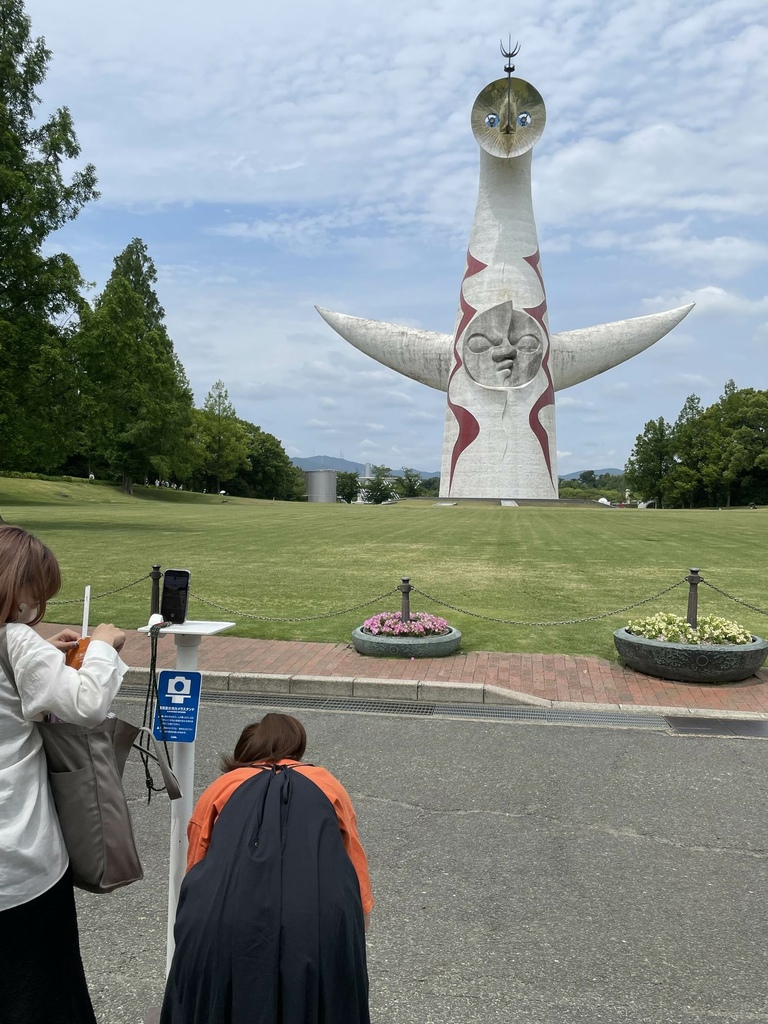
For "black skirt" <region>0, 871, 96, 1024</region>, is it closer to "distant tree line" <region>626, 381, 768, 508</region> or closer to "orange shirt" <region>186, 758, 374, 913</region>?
"orange shirt" <region>186, 758, 374, 913</region>

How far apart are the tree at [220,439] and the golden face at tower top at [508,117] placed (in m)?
35.0

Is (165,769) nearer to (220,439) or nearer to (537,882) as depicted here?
(537,882)

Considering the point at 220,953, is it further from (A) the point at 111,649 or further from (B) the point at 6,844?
(A) the point at 111,649

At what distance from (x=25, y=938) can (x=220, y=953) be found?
742 mm

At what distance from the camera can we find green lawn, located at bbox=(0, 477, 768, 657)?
1012 cm

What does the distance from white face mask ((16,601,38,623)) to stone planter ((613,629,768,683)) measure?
6.64 meters

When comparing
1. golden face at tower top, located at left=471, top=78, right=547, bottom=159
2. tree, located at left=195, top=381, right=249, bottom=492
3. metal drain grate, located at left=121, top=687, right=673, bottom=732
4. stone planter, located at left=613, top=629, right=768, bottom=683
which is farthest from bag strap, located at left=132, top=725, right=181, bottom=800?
tree, located at left=195, top=381, right=249, bottom=492

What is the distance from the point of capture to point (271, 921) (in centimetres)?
172

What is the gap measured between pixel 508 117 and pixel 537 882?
45847 mm

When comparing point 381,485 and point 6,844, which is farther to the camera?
point 381,485

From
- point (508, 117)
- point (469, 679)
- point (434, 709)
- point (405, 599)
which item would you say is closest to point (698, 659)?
point (469, 679)

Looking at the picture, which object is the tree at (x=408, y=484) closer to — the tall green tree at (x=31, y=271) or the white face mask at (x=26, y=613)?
the tall green tree at (x=31, y=271)

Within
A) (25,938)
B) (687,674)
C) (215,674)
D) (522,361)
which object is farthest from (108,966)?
(522,361)

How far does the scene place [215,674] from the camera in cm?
730
